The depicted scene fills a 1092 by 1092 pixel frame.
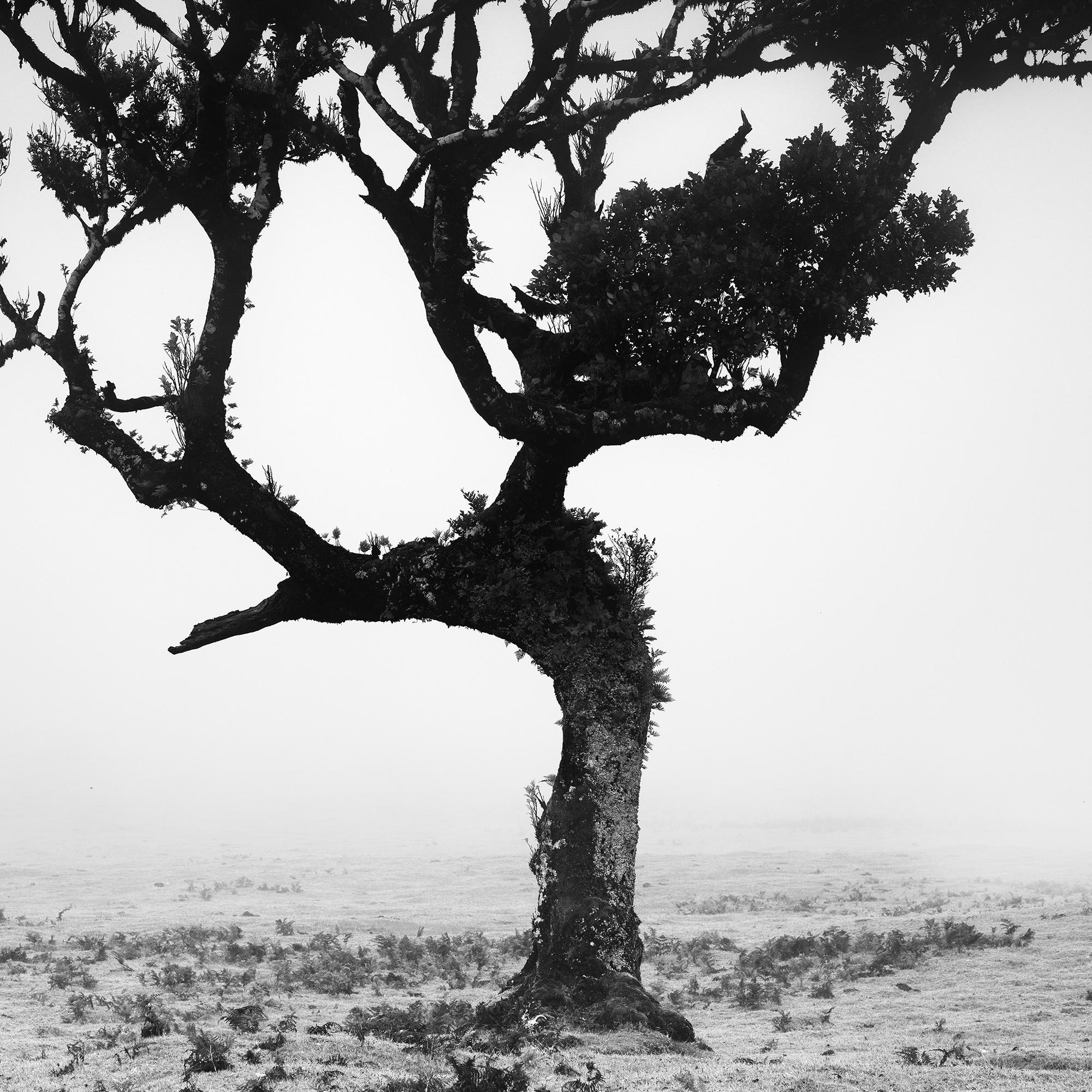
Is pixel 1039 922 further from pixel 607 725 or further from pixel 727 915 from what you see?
pixel 607 725

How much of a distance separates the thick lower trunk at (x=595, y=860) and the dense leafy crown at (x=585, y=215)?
275 centimetres

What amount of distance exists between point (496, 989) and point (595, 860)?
168 inches

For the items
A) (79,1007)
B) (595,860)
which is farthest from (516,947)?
(79,1007)

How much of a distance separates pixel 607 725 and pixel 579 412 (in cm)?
393

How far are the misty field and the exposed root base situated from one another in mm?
240

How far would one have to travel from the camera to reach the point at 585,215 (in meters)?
13.2

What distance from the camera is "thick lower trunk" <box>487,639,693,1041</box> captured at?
10781mm

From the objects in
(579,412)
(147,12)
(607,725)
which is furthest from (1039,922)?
(147,12)

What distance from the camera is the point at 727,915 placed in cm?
2339

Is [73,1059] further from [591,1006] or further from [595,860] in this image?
[595,860]

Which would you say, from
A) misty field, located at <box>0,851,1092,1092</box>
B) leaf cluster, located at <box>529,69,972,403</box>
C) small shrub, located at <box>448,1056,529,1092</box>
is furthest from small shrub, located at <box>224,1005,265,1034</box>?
leaf cluster, located at <box>529,69,972,403</box>

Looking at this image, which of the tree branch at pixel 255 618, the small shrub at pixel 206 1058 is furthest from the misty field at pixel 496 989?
the tree branch at pixel 255 618

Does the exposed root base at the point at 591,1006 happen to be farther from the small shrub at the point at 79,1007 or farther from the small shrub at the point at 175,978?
the small shrub at the point at 175,978

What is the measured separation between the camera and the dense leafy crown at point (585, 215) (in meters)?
12.3
